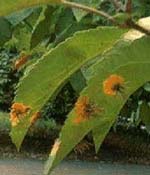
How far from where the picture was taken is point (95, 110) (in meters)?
0.90

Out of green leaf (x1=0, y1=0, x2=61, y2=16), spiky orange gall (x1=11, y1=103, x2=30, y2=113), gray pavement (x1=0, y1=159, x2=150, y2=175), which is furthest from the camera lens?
gray pavement (x1=0, y1=159, x2=150, y2=175)

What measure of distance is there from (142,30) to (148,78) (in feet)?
0.32

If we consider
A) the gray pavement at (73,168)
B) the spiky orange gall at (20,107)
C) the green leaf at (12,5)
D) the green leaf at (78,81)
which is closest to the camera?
the green leaf at (12,5)

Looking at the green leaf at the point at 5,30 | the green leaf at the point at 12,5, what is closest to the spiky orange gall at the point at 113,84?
the green leaf at the point at 12,5

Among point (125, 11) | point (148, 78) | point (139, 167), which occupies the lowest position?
point (139, 167)

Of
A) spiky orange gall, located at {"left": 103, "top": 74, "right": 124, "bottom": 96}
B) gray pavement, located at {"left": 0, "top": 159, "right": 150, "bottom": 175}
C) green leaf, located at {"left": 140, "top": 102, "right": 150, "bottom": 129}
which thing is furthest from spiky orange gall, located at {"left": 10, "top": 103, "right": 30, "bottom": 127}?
gray pavement, located at {"left": 0, "top": 159, "right": 150, "bottom": 175}

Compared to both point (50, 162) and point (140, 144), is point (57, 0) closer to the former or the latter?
point (50, 162)

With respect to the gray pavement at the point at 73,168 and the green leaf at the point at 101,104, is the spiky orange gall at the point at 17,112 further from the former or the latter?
the gray pavement at the point at 73,168

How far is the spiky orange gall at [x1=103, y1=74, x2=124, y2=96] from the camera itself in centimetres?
85

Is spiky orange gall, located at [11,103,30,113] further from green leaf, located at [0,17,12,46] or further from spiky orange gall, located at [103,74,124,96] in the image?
green leaf, located at [0,17,12,46]

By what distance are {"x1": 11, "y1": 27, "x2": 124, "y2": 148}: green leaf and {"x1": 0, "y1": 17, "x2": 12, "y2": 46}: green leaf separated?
0.54 meters

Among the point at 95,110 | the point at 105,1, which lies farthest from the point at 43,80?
the point at 105,1

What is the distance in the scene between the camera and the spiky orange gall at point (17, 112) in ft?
3.10

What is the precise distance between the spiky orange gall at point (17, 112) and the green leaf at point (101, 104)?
7 cm
